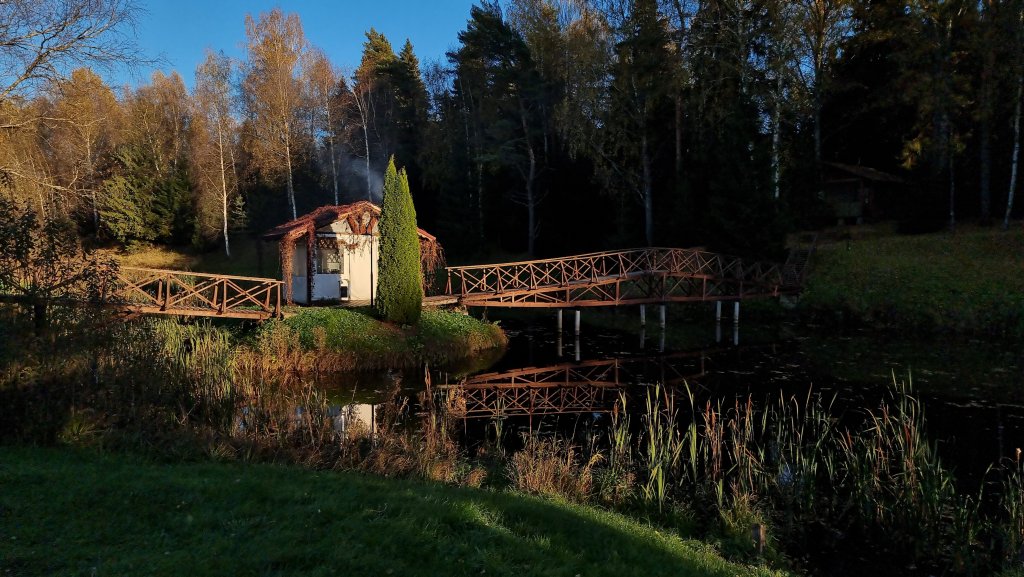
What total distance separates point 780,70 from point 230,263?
1263 inches

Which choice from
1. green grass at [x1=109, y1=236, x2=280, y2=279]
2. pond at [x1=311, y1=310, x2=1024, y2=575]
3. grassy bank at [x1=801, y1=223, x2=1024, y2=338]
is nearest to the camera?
pond at [x1=311, y1=310, x2=1024, y2=575]

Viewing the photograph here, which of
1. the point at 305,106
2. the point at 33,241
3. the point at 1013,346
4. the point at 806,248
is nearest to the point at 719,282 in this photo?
the point at 806,248

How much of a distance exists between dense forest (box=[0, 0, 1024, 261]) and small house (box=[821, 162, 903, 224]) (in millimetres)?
905

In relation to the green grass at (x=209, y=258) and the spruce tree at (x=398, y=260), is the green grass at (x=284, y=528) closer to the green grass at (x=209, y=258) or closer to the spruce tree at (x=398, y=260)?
the spruce tree at (x=398, y=260)

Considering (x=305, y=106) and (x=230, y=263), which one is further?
(x=230, y=263)

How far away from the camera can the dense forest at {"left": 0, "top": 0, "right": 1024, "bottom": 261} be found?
903 inches

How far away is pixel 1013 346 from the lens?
15.8 metres

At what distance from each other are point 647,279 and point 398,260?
10212 mm

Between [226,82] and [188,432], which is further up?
[226,82]

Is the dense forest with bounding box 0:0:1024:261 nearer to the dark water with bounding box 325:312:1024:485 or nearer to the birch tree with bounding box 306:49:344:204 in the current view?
the birch tree with bounding box 306:49:344:204

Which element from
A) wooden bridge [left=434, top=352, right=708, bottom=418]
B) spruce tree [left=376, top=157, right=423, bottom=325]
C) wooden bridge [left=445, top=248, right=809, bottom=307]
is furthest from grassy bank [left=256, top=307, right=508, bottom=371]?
wooden bridge [left=434, top=352, right=708, bottom=418]

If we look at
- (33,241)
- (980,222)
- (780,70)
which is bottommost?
(33,241)

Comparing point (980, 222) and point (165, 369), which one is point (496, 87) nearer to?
point (980, 222)

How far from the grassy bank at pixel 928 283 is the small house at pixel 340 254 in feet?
49.8
